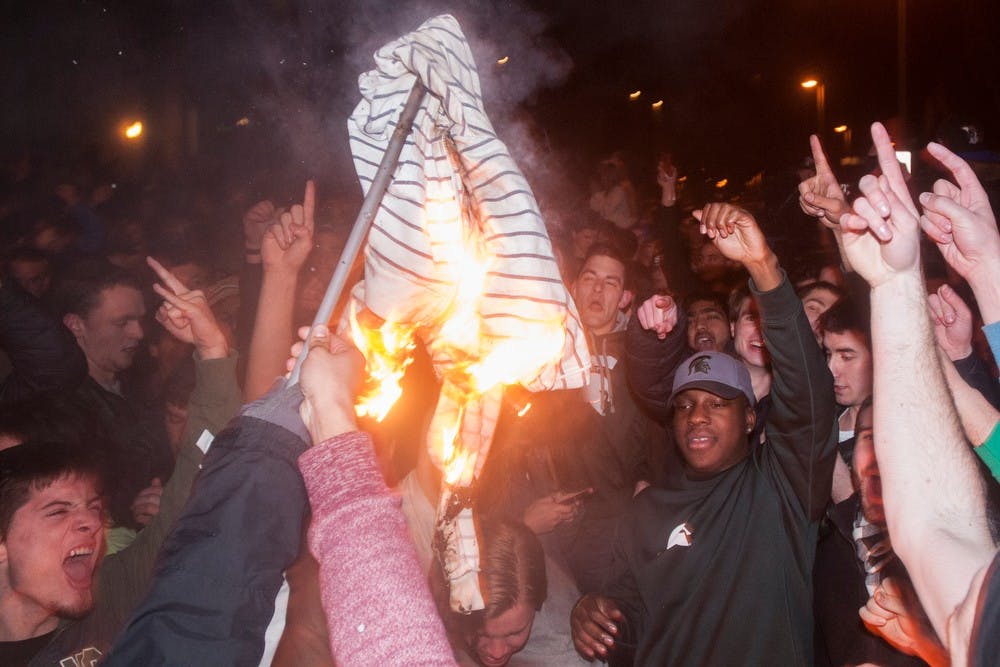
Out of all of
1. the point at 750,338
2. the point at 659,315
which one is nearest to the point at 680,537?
the point at 659,315

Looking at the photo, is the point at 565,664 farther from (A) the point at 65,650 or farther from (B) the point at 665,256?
(B) the point at 665,256

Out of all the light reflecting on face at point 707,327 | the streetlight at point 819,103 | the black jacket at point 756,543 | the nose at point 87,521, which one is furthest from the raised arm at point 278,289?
the streetlight at point 819,103

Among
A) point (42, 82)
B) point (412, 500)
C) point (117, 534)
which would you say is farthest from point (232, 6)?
point (412, 500)

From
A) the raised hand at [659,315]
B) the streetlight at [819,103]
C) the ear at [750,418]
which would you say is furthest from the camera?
the streetlight at [819,103]

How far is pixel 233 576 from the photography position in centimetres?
130

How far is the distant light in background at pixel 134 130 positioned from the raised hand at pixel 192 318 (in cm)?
453

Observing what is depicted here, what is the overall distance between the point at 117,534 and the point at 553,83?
2957mm

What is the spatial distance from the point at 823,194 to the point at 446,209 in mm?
1344

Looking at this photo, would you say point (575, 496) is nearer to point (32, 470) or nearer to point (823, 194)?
point (823, 194)

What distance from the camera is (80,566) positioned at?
2830 millimetres

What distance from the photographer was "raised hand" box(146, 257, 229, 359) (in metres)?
2.89

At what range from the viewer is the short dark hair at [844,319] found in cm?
356

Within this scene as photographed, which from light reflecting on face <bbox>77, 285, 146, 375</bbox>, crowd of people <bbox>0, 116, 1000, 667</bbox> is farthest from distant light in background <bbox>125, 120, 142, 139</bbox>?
light reflecting on face <bbox>77, 285, 146, 375</bbox>

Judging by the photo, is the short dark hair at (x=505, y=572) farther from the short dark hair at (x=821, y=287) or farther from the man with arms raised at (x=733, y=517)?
the short dark hair at (x=821, y=287)
